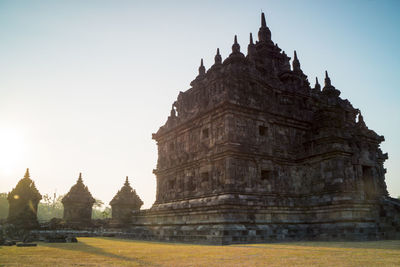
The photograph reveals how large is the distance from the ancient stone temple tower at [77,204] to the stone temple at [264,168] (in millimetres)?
11296

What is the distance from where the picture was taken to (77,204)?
3606cm

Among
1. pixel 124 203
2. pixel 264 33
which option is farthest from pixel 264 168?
pixel 124 203

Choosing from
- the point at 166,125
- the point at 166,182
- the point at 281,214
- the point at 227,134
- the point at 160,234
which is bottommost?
the point at 160,234

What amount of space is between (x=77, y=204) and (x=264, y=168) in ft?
78.1

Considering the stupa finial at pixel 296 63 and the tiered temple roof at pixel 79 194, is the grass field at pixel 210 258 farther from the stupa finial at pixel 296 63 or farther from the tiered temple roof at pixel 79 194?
the tiered temple roof at pixel 79 194

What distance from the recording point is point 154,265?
25.1 feet

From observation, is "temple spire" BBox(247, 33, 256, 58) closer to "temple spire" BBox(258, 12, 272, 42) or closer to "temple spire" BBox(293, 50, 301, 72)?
"temple spire" BBox(258, 12, 272, 42)

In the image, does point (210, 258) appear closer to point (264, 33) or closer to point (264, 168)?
point (264, 168)

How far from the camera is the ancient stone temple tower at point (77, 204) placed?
35.6 m

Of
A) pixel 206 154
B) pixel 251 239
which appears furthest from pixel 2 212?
pixel 251 239

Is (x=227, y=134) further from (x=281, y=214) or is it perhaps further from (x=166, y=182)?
(x=166, y=182)

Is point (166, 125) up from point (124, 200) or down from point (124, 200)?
up

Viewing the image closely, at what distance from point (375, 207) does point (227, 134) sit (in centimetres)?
1027

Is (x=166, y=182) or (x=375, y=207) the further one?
(x=166, y=182)
